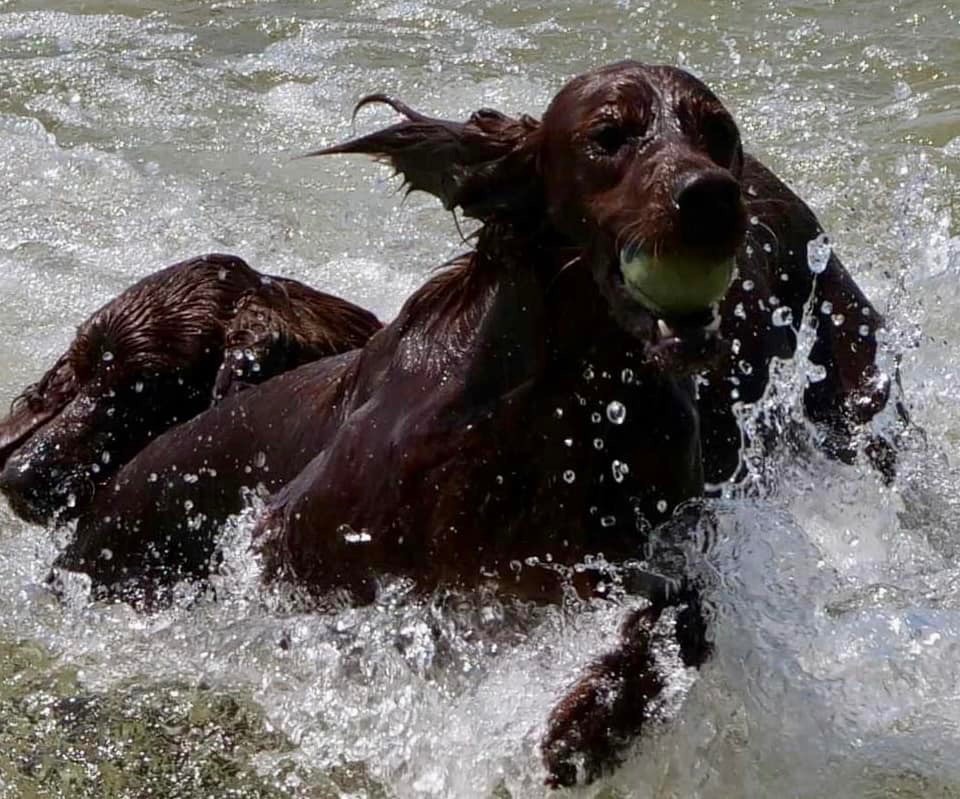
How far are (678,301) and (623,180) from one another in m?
0.25

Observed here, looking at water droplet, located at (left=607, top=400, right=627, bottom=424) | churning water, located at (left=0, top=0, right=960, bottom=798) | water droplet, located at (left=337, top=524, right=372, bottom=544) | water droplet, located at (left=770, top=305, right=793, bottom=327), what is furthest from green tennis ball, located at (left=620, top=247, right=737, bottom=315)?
water droplet, located at (left=770, top=305, right=793, bottom=327)

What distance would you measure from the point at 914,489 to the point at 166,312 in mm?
1954

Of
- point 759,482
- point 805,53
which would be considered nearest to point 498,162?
point 759,482

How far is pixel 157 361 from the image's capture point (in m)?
4.90

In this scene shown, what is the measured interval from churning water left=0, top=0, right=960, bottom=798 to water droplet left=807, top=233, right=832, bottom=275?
304 millimetres

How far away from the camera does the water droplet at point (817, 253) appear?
489 centimetres

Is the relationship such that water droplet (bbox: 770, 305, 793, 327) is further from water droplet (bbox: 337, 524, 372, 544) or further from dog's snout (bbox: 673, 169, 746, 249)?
dog's snout (bbox: 673, 169, 746, 249)

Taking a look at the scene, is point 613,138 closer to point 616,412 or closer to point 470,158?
point 470,158

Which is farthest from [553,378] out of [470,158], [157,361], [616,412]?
[157,361]

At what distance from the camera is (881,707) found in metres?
4.09

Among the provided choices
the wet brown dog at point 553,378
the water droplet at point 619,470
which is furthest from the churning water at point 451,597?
the water droplet at point 619,470

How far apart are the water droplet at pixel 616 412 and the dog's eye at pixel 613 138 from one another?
494mm

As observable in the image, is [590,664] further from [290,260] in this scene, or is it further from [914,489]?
[290,260]

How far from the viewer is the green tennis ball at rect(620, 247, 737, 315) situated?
3.27 meters
